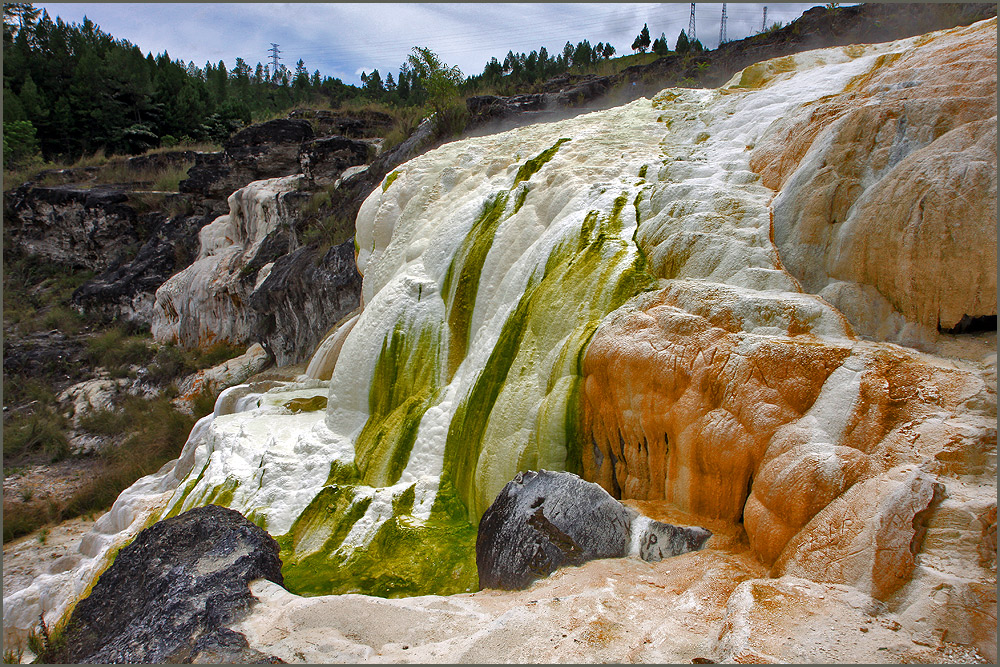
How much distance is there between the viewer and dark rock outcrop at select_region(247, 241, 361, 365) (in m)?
11.7

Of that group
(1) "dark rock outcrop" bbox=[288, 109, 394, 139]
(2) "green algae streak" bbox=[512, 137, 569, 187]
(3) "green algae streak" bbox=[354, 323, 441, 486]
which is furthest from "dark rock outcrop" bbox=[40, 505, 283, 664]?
(1) "dark rock outcrop" bbox=[288, 109, 394, 139]

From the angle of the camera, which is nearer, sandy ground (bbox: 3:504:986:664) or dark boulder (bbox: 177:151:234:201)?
sandy ground (bbox: 3:504:986:664)

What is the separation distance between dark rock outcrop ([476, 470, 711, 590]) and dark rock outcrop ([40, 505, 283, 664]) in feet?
4.21

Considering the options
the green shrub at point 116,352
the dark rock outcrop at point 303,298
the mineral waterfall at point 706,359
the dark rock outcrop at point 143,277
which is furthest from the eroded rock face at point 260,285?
the mineral waterfall at point 706,359

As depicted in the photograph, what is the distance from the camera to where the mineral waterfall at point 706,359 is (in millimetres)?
2490

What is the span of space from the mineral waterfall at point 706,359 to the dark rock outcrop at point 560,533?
0.38 meters

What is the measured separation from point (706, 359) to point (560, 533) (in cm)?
133

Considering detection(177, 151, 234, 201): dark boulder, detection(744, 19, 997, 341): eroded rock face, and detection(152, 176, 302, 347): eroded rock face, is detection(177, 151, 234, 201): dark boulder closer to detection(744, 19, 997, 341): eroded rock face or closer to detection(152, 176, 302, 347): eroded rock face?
detection(152, 176, 302, 347): eroded rock face

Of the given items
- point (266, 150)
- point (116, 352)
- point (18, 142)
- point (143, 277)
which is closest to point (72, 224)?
point (143, 277)

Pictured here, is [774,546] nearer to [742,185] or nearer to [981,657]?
[981,657]

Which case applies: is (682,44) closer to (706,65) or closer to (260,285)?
(706,65)

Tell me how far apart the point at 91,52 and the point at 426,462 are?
120 ft

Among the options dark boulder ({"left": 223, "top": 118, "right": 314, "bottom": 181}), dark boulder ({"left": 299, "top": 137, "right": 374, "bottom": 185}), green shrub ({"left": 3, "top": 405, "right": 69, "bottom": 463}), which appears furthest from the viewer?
dark boulder ({"left": 223, "top": 118, "right": 314, "bottom": 181})

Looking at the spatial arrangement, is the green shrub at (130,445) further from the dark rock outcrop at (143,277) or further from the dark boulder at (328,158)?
the dark boulder at (328,158)
